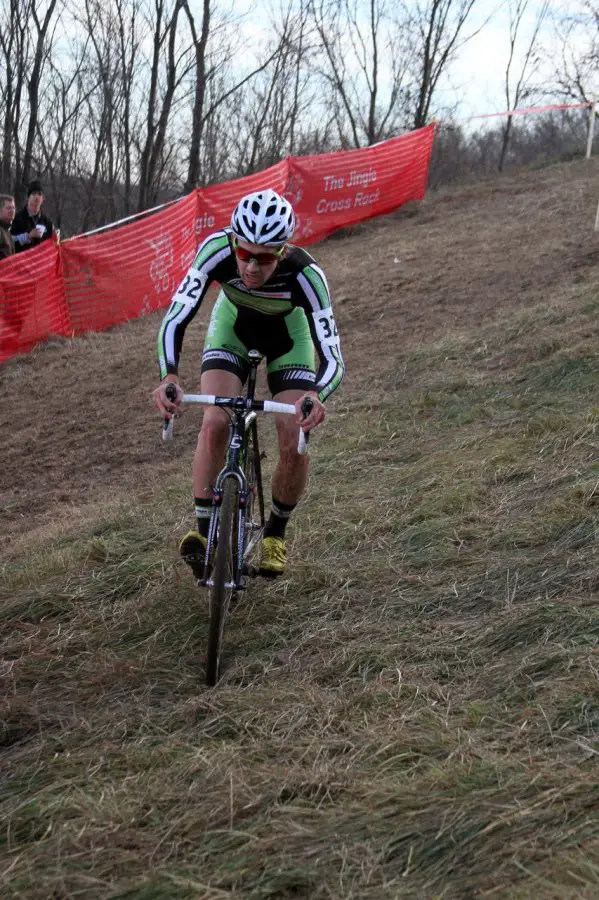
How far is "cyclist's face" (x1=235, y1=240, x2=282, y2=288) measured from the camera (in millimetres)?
4328

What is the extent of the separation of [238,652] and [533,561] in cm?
148

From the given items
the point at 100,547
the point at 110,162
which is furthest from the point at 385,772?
the point at 110,162

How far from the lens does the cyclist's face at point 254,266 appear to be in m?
4.33

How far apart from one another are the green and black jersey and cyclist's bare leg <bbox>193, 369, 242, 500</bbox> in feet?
0.76

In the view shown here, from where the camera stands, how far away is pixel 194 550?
14.4ft

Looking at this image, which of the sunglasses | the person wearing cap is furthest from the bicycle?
the person wearing cap

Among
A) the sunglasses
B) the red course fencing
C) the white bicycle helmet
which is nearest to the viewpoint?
the white bicycle helmet

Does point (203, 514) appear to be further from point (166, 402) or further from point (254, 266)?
point (254, 266)

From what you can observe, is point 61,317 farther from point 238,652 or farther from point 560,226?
point 238,652

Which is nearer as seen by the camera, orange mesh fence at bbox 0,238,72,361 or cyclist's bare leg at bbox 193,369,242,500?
cyclist's bare leg at bbox 193,369,242,500

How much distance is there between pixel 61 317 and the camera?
12766 millimetres

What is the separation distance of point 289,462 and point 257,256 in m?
1.01

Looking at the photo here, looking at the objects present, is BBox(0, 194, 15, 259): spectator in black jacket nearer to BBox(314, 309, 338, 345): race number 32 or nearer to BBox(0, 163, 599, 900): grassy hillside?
BBox(0, 163, 599, 900): grassy hillside

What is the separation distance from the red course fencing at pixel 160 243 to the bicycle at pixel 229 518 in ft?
27.5
